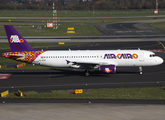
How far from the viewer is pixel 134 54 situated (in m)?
42.7

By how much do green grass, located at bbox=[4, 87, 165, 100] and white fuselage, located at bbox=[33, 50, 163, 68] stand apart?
348 inches

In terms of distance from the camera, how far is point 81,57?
141 ft

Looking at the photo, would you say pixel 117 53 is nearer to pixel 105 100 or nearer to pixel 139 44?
pixel 105 100

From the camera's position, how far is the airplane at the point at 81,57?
4259 cm

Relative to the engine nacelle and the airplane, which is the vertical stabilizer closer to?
the airplane

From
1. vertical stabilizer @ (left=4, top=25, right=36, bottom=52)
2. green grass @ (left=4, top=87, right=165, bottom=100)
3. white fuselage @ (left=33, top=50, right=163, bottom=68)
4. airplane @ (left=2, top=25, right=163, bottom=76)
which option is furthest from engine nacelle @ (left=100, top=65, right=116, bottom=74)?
vertical stabilizer @ (left=4, top=25, right=36, bottom=52)

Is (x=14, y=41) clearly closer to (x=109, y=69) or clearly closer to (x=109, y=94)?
(x=109, y=69)

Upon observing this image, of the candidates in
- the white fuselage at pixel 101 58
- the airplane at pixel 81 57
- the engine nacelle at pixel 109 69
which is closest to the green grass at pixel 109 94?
the engine nacelle at pixel 109 69

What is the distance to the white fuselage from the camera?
42.6m

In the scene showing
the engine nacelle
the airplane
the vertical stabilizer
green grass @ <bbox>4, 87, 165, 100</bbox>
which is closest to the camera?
green grass @ <bbox>4, 87, 165, 100</bbox>

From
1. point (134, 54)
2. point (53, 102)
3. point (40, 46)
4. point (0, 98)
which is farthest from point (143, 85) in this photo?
point (40, 46)

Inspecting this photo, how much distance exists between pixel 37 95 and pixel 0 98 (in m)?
4.53

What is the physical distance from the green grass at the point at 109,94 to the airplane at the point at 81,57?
344 inches

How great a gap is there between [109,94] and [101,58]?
11568 millimetres
